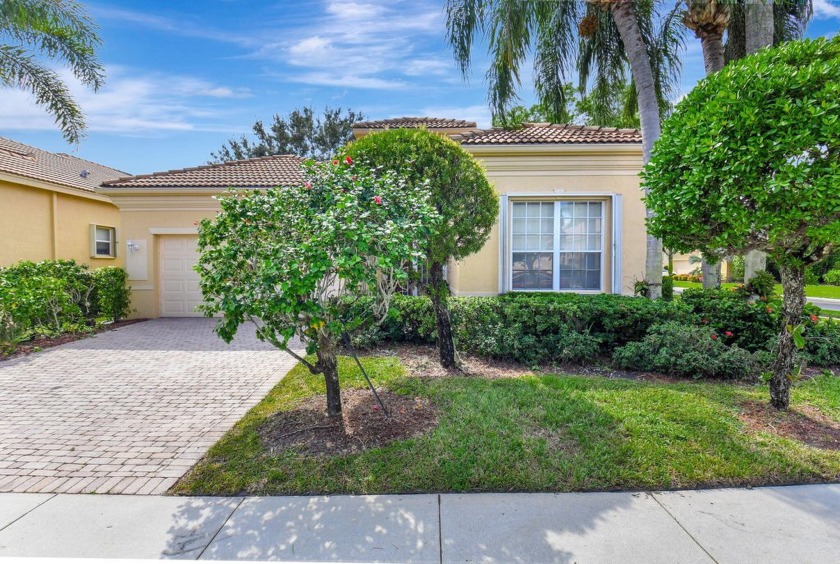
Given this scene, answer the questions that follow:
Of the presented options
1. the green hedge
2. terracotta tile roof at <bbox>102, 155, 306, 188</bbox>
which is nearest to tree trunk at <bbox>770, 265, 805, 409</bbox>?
the green hedge

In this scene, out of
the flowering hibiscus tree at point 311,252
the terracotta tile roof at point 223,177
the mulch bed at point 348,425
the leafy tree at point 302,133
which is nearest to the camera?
the flowering hibiscus tree at point 311,252

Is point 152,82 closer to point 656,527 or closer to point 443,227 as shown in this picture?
point 443,227

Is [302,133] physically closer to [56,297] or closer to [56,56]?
[56,56]

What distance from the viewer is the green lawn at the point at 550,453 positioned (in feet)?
11.2

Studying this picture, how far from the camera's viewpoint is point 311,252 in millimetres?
3518

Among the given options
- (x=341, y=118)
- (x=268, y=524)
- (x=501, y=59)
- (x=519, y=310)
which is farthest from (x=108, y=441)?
(x=341, y=118)

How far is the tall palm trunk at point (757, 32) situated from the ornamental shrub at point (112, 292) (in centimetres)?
1526

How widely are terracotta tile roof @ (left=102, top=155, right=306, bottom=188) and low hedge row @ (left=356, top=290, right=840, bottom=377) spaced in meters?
6.90

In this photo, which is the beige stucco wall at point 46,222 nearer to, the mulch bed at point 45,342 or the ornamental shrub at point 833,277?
the mulch bed at point 45,342

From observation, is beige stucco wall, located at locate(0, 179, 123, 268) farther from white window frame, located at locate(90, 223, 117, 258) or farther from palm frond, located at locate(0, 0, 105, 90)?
palm frond, located at locate(0, 0, 105, 90)

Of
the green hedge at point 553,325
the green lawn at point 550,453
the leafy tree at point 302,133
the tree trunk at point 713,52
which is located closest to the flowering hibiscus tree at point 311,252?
the green lawn at point 550,453

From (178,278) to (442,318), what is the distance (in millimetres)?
9043

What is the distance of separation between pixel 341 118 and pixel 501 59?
79.2ft

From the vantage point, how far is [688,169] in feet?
14.7
